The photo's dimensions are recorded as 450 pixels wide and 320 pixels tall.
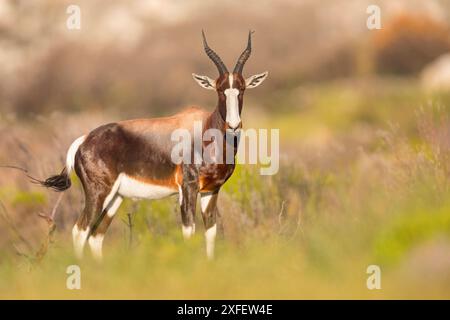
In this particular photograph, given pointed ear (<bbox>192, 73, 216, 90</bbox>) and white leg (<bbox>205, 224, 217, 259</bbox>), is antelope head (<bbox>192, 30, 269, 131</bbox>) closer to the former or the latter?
pointed ear (<bbox>192, 73, 216, 90</bbox>)

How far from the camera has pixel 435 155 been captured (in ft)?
35.7

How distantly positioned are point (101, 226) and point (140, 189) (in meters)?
0.72

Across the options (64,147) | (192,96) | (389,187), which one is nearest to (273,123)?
(192,96)

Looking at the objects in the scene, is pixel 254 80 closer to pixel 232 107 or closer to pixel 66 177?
pixel 232 107

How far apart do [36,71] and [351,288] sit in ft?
182

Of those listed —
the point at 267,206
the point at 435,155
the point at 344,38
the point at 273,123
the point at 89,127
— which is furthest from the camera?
the point at 344,38

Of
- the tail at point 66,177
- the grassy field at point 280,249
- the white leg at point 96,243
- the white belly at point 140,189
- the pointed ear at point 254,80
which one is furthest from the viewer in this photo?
the tail at point 66,177

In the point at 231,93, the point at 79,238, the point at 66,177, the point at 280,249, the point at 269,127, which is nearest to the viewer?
the point at 280,249

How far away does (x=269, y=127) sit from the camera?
4128 centimetres

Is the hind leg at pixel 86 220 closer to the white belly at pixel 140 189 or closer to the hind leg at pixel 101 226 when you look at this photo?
the hind leg at pixel 101 226

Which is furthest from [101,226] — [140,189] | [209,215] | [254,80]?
[254,80]

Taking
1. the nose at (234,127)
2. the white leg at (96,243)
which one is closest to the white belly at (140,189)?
the white leg at (96,243)

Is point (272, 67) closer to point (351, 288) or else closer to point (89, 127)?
point (89, 127)

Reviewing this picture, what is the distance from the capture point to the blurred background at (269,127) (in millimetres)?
8469
